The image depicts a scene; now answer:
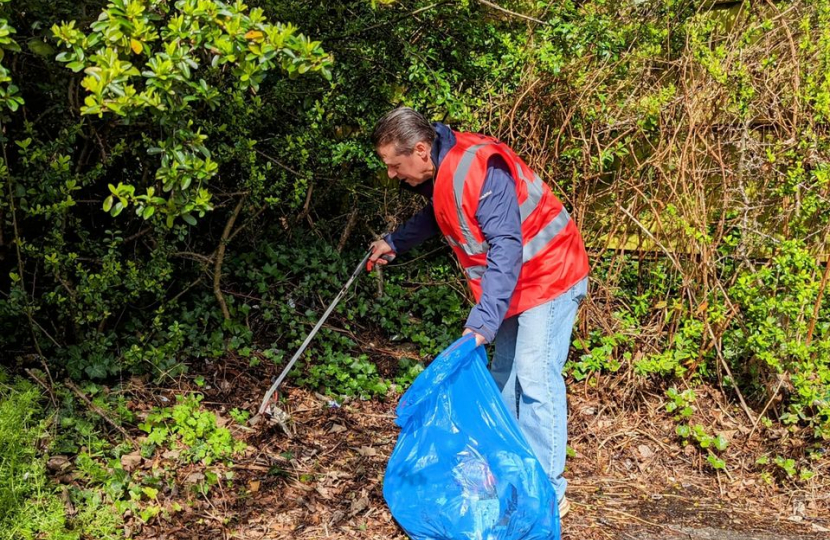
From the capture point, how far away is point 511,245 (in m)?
2.78

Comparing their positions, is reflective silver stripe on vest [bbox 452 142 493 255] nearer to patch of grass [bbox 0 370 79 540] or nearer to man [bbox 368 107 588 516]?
man [bbox 368 107 588 516]

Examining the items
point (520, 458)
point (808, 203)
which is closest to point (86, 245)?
point (520, 458)

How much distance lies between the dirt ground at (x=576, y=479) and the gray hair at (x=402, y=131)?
157 centimetres

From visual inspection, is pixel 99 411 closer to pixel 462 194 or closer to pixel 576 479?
pixel 462 194

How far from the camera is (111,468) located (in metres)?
3.19

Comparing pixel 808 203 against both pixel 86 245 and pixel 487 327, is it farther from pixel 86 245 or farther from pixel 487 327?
pixel 86 245

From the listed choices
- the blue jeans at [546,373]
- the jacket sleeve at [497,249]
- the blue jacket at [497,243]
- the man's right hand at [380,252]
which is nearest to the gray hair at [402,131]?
the blue jacket at [497,243]

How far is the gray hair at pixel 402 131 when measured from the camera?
9.47ft

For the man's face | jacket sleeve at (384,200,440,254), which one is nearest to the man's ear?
the man's face

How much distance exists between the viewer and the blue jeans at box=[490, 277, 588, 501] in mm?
3053

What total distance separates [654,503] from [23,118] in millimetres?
3553

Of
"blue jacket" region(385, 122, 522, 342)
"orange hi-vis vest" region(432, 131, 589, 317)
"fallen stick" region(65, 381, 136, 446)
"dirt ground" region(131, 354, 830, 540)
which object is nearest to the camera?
"blue jacket" region(385, 122, 522, 342)

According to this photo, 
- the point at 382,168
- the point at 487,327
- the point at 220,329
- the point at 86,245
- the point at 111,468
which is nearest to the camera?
the point at 487,327

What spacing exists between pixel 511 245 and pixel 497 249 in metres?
0.05
